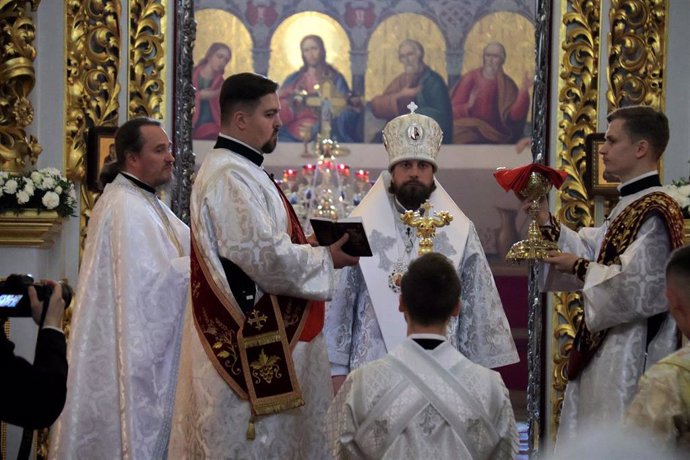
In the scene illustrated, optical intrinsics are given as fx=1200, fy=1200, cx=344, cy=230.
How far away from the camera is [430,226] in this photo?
574 cm

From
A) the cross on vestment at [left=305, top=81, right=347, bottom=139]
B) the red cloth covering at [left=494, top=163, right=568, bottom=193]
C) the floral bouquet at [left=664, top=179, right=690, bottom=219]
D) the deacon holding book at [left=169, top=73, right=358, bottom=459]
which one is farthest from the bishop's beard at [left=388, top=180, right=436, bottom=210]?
the cross on vestment at [left=305, top=81, right=347, bottom=139]

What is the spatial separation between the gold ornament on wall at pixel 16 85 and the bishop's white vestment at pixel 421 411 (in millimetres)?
4220

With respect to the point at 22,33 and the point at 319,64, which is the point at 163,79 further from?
the point at 319,64

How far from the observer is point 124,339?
19.8ft

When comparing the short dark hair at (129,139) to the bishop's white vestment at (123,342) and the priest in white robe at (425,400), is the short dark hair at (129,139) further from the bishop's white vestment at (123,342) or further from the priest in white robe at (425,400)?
the priest in white robe at (425,400)

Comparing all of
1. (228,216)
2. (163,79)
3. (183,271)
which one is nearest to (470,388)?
(228,216)

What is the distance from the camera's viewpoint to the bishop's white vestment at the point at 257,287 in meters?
4.83

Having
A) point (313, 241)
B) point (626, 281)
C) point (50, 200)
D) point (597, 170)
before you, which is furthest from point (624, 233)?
point (50, 200)

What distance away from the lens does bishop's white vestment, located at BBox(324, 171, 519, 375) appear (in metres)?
6.01

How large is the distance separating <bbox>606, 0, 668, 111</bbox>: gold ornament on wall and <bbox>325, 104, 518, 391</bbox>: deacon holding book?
72.9 inches

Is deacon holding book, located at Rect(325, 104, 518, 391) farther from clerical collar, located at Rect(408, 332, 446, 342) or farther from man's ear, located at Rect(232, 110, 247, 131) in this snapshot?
clerical collar, located at Rect(408, 332, 446, 342)

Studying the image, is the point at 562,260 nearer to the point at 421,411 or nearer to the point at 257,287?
the point at 257,287

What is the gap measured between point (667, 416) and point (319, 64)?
585 inches

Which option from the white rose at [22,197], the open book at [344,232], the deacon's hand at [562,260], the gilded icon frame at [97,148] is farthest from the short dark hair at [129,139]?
the deacon's hand at [562,260]
